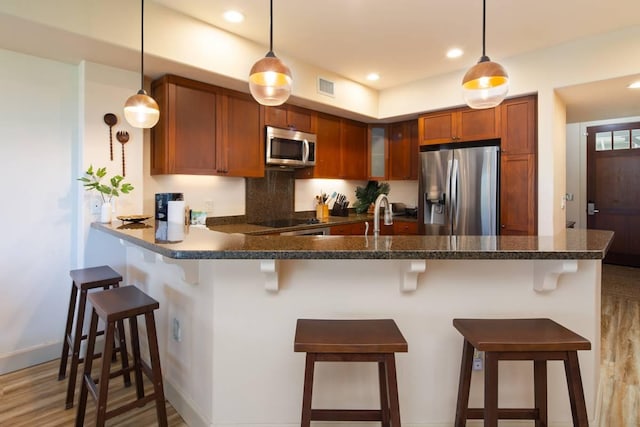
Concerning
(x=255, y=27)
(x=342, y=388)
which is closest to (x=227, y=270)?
(x=342, y=388)

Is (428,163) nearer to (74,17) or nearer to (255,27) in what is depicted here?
(255,27)

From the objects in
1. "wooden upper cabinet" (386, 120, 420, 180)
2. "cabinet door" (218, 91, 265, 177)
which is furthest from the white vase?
"wooden upper cabinet" (386, 120, 420, 180)

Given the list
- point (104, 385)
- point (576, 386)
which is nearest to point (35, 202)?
point (104, 385)

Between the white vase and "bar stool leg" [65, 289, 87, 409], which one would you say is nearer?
"bar stool leg" [65, 289, 87, 409]

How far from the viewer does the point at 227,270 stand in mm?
1734

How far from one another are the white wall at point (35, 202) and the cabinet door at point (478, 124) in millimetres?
3711

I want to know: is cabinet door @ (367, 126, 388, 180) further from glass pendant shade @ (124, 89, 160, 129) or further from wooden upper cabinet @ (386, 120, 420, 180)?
glass pendant shade @ (124, 89, 160, 129)

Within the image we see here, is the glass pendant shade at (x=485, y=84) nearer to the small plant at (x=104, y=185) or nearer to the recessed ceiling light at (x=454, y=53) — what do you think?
the recessed ceiling light at (x=454, y=53)

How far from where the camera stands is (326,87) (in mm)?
3932

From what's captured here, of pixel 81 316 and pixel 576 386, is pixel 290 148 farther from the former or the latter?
pixel 576 386

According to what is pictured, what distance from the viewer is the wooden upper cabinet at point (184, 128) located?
299 cm

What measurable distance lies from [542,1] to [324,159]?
2.54 meters

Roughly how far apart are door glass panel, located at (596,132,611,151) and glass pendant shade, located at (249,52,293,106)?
6411 millimetres

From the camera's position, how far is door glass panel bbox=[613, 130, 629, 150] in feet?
19.1
